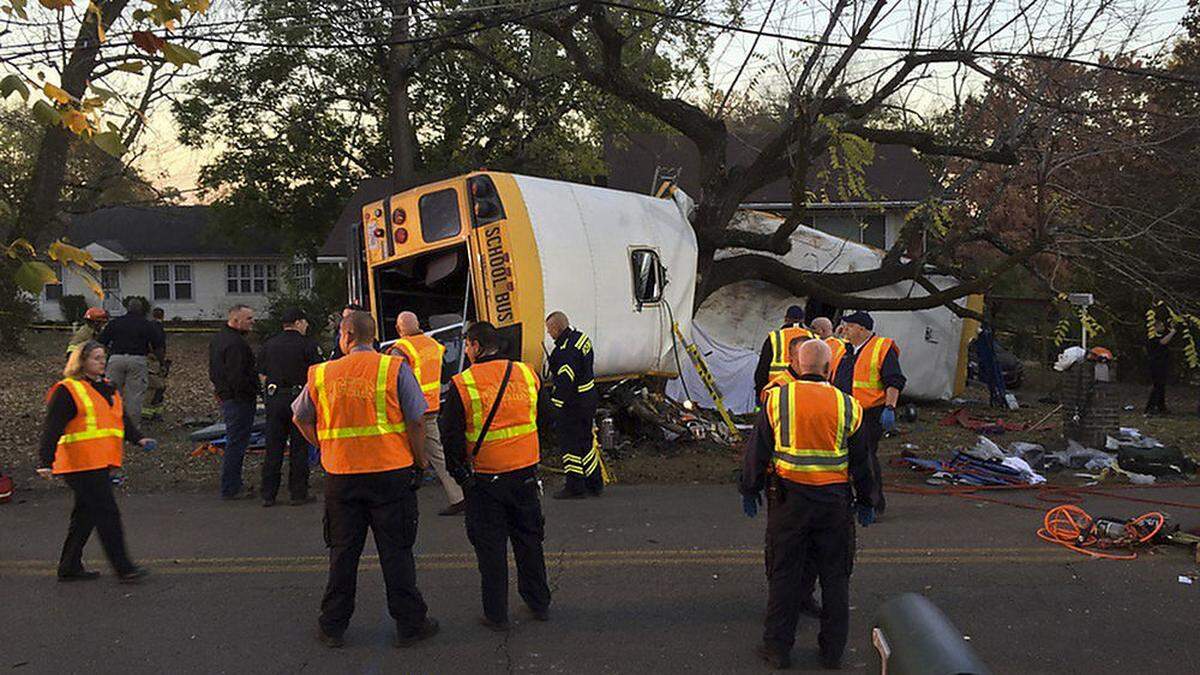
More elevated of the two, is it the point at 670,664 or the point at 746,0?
the point at 746,0

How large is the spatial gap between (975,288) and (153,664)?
465 inches

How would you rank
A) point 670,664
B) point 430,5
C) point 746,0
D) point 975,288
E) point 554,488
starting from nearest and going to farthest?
point 670,664 < point 554,488 < point 746,0 < point 975,288 < point 430,5

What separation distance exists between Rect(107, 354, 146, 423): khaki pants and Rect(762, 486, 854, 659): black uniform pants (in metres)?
10.2

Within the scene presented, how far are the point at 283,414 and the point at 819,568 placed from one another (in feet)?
18.2

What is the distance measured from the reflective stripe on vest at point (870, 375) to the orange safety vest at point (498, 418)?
3.36 m

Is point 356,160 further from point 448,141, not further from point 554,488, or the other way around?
point 554,488

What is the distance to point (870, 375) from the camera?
7.81 m

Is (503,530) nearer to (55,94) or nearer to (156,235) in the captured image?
(55,94)

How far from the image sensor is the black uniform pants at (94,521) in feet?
20.6

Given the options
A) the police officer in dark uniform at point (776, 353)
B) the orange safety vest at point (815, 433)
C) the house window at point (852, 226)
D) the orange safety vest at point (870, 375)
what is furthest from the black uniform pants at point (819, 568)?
the house window at point (852, 226)

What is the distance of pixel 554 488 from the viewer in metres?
9.53

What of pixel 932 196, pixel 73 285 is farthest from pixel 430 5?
pixel 73 285

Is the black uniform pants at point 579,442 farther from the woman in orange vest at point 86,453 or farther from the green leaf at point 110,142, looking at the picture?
the green leaf at point 110,142

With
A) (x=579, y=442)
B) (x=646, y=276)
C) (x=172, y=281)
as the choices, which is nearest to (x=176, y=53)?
(x=579, y=442)
